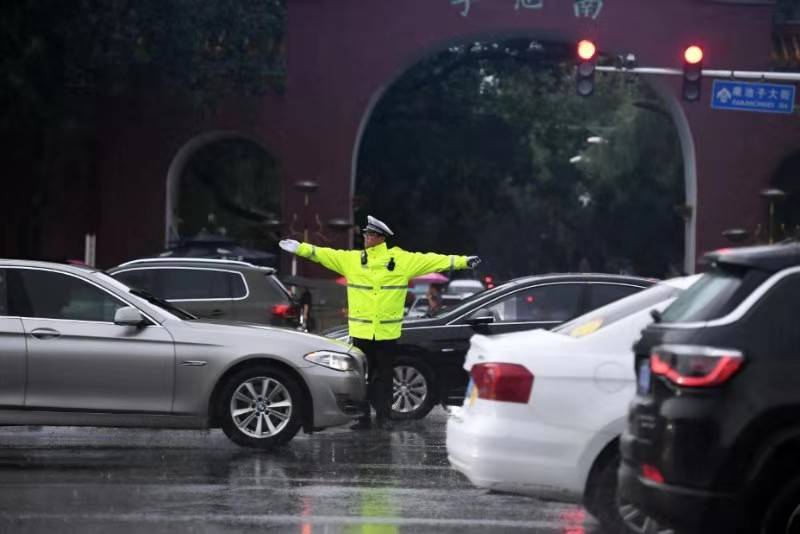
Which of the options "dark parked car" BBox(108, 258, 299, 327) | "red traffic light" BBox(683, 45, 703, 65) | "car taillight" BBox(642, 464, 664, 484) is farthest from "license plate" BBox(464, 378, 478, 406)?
"red traffic light" BBox(683, 45, 703, 65)

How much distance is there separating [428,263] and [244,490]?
4285 mm

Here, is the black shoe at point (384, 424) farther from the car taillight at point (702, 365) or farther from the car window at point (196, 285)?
the car taillight at point (702, 365)

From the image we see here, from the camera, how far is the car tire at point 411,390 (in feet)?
51.9

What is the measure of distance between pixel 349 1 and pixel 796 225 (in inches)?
481

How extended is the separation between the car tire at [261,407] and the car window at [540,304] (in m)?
3.71

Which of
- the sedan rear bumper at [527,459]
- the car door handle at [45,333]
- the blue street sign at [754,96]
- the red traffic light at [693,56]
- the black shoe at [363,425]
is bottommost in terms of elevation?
the black shoe at [363,425]

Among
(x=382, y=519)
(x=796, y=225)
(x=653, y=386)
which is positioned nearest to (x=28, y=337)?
(x=382, y=519)

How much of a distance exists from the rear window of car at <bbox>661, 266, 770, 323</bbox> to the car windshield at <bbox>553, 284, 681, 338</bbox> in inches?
55.4

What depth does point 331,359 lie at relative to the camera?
41.2 feet

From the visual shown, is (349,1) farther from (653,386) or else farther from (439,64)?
(653,386)

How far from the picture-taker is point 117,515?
29.7 feet

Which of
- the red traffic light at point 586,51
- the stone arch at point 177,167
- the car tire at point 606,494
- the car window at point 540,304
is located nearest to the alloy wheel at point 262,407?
the car window at point 540,304

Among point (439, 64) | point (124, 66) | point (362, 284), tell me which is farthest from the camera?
point (439, 64)

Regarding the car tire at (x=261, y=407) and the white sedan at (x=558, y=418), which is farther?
the car tire at (x=261, y=407)
